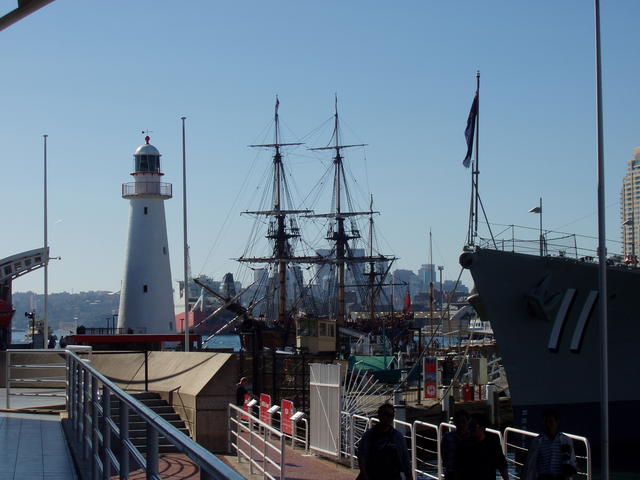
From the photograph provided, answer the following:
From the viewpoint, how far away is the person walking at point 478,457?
761 cm

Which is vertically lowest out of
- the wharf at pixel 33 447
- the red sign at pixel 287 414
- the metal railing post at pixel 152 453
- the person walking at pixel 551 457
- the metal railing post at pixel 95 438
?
the red sign at pixel 287 414

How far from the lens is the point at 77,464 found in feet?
27.5

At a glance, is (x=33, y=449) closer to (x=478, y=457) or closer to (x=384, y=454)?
(x=384, y=454)

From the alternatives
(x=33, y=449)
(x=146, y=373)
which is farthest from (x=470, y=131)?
(x=33, y=449)

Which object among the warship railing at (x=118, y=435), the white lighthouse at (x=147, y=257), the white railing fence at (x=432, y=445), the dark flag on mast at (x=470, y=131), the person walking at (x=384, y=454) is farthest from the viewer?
the white lighthouse at (x=147, y=257)

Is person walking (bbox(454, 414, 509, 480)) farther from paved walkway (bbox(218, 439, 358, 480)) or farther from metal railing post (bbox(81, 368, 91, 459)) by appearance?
paved walkway (bbox(218, 439, 358, 480))

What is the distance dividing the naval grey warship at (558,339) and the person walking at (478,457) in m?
18.7

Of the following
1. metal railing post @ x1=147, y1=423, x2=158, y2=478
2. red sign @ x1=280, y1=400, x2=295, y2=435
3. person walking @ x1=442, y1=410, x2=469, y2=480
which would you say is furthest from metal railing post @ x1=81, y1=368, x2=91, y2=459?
red sign @ x1=280, y1=400, x2=295, y2=435

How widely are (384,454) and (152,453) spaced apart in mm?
3928

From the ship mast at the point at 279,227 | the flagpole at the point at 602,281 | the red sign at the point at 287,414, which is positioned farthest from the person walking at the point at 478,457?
the ship mast at the point at 279,227

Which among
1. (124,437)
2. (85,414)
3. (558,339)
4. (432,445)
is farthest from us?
(432,445)

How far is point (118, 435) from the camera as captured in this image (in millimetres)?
5590

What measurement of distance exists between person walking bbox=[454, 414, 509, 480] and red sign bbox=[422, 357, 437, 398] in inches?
927

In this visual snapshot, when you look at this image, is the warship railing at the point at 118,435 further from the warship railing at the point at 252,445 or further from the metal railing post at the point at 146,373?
the metal railing post at the point at 146,373
